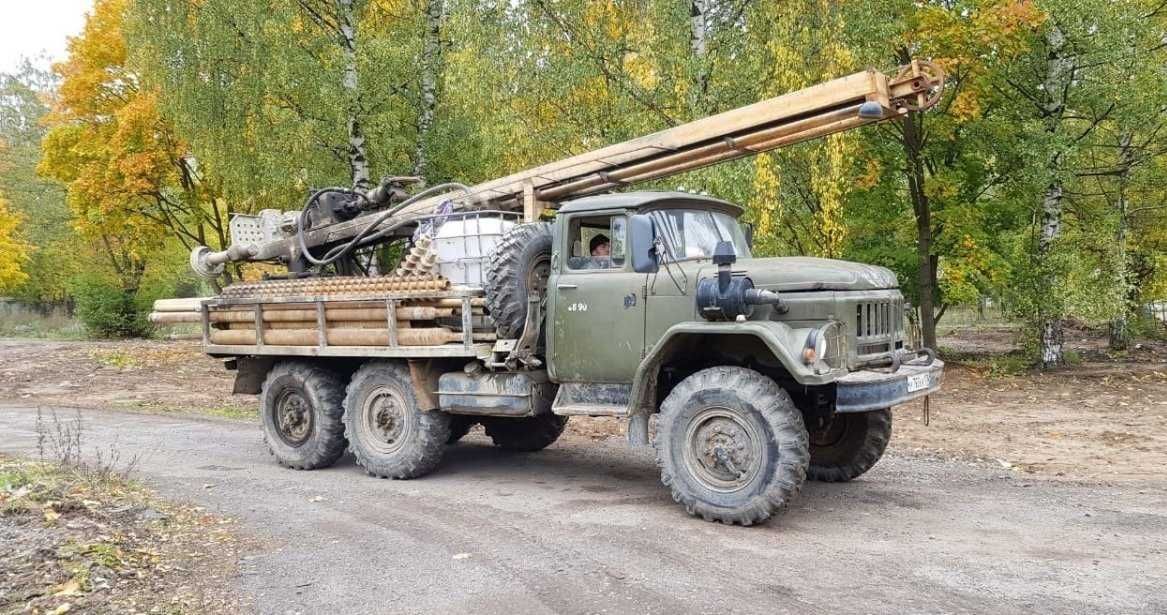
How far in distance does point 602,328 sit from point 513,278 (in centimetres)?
102

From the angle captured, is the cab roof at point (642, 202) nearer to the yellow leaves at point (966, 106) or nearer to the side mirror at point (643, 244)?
the side mirror at point (643, 244)

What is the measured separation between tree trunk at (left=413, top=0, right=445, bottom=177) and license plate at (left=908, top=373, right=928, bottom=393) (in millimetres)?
12701

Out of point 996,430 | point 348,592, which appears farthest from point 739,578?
point 996,430

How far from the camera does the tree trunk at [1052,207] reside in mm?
15625

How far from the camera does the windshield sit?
24.3ft

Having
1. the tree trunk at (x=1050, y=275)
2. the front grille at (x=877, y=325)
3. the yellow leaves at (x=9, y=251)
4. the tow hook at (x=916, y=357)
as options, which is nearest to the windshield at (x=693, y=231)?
the front grille at (x=877, y=325)

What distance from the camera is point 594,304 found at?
24.4 feet

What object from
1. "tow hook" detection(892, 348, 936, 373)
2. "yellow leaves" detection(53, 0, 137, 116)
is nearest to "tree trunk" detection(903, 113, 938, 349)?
"tow hook" detection(892, 348, 936, 373)

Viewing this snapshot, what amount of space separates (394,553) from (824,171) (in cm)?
1053

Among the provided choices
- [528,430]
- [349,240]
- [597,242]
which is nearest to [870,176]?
[528,430]

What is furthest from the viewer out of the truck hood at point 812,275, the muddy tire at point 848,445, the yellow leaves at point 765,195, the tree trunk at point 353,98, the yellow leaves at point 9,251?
the yellow leaves at point 9,251

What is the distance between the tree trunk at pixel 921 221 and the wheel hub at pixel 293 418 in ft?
39.7

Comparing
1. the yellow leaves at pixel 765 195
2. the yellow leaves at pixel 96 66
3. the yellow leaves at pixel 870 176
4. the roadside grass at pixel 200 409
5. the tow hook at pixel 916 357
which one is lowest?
the roadside grass at pixel 200 409

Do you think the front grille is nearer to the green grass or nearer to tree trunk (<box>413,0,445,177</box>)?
tree trunk (<box>413,0,445,177</box>)
